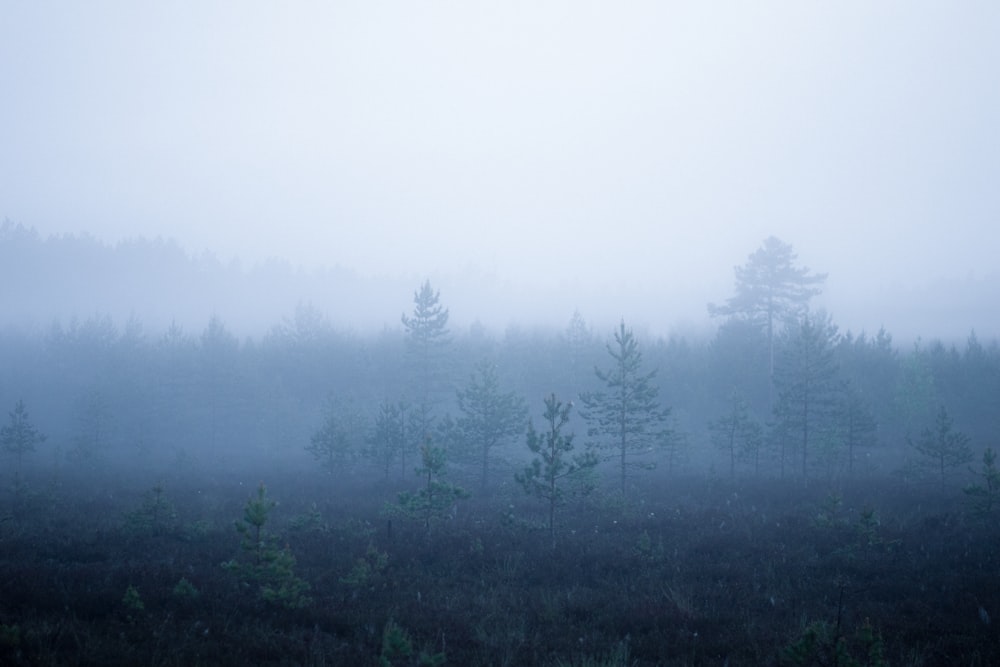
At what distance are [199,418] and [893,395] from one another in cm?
6765

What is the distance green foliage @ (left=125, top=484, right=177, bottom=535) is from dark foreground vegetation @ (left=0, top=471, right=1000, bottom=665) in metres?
0.09

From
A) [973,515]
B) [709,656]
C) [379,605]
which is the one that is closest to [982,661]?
[709,656]

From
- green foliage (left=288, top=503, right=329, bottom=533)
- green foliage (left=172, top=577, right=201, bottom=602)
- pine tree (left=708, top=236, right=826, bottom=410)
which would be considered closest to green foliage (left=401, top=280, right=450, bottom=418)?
green foliage (left=288, top=503, right=329, bottom=533)

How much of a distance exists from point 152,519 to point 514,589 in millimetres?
11998

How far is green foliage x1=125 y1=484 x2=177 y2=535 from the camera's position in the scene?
1587 centimetres

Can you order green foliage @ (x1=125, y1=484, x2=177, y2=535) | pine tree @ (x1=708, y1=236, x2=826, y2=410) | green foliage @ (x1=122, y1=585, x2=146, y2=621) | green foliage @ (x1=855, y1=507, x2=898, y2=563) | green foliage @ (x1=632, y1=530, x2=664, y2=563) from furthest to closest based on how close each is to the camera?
pine tree @ (x1=708, y1=236, x2=826, y2=410)
green foliage @ (x1=125, y1=484, x2=177, y2=535)
green foliage @ (x1=632, y1=530, x2=664, y2=563)
green foliage @ (x1=855, y1=507, x2=898, y2=563)
green foliage @ (x1=122, y1=585, x2=146, y2=621)

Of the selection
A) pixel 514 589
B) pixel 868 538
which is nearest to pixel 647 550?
pixel 514 589

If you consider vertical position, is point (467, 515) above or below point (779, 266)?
below

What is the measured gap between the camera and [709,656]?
7.70 m

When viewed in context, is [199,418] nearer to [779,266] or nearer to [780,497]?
[780,497]

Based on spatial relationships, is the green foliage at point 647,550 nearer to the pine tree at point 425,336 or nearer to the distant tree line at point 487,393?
the distant tree line at point 487,393

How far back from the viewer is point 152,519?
1625cm

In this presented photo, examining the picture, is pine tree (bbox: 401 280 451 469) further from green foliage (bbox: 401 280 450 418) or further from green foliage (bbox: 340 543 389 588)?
green foliage (bbox: 340 543 389 588)

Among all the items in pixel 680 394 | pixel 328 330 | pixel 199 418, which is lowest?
pixel 199 418
